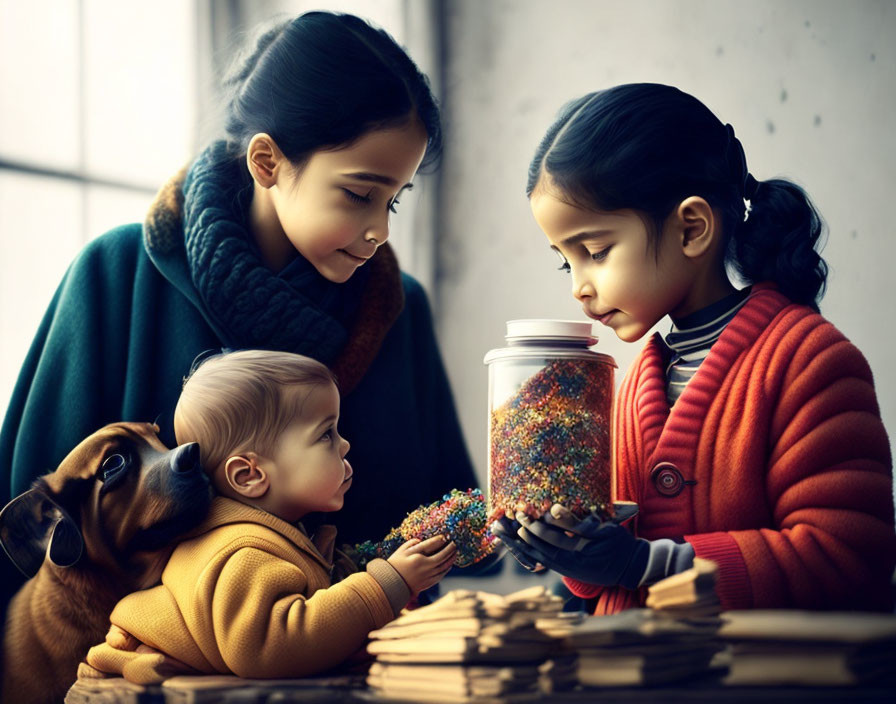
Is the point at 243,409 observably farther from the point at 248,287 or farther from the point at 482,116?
the point at 482,116

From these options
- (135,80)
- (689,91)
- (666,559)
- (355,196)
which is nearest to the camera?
(666,559)

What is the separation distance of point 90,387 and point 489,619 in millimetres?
514

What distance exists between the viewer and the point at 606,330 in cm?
118

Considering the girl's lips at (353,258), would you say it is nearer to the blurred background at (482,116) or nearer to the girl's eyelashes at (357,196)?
the girl's eyelashes at (357,196)

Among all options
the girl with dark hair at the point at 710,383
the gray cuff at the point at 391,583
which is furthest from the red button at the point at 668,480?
the gray cuff at the point at 391,583

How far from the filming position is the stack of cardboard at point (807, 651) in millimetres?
730

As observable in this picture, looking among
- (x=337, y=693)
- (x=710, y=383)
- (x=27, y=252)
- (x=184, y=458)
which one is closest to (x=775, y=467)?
(x=710, y=383)

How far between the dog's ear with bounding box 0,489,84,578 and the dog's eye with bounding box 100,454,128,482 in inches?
1.9

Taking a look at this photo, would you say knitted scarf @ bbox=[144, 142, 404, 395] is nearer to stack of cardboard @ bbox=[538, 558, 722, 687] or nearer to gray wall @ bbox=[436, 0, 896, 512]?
gray wall @ bbox=[436, 0, 896, 512]

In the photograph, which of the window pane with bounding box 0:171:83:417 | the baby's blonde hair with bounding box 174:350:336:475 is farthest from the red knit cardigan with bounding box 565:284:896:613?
the window pane with bounding box 0:171:83:417

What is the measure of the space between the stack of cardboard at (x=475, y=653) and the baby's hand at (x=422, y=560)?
0.28 ft

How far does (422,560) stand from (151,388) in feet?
1.23

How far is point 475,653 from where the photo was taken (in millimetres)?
734

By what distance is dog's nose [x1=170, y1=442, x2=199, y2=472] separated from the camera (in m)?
0.86
